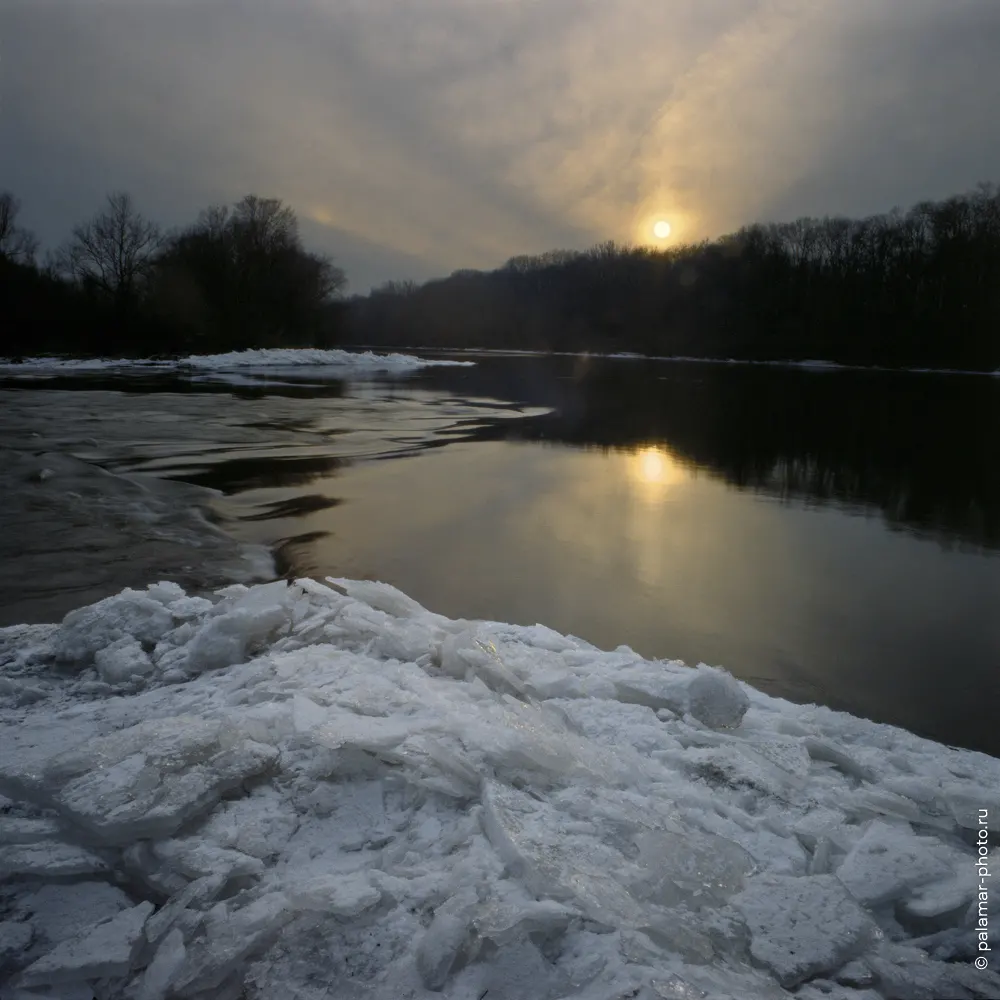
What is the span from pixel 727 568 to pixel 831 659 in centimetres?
200

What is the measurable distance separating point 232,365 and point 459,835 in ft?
147

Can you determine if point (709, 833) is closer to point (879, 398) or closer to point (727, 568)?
point (727, 568)

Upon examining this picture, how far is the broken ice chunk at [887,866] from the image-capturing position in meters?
2.42

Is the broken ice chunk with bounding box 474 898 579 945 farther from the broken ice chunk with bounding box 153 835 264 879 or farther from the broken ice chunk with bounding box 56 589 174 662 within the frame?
the broken ice chunk with bounding box 56 589 174 662

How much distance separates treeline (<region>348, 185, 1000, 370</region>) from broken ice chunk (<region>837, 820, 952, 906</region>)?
202 feet

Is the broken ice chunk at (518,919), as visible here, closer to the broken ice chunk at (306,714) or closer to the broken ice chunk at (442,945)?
the broken ice chunk at (442,945)

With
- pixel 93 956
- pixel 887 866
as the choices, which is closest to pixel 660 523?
pixel 887 866

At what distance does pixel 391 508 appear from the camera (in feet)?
28.8

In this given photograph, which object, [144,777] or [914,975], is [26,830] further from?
[914,975]

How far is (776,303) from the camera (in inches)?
3132

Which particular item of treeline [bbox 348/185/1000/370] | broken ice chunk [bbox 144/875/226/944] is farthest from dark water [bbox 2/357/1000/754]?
treeline [bbox 348/185/1000/370]

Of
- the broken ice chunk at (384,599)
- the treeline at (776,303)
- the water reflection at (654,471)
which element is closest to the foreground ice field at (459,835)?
the broken ice chunk at (384,599)

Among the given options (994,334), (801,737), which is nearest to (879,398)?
(801,737)

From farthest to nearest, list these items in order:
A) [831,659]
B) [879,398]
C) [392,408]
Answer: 1. [879,398]
2. [392,408]
3. [831,659]
